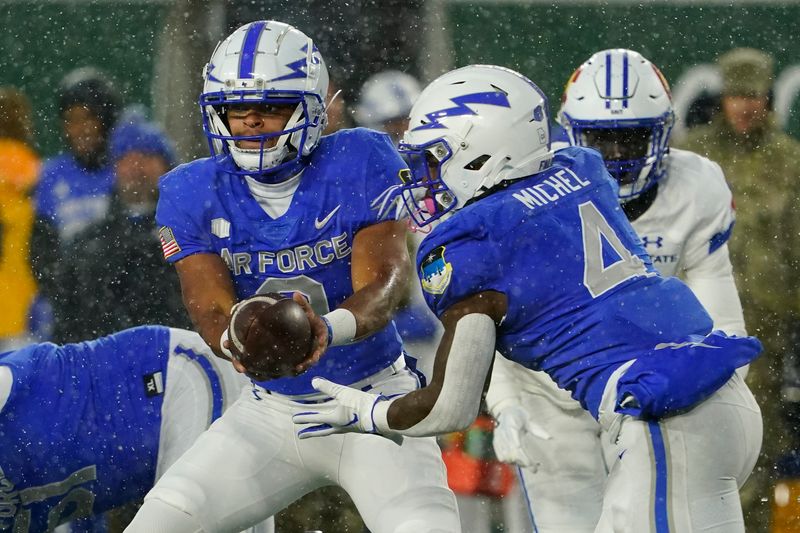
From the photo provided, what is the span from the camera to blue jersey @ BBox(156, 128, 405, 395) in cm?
376

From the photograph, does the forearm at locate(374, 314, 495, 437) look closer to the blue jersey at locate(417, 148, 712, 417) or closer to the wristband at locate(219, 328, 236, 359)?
the blue jersey at locate(417, 148, 712, 417)

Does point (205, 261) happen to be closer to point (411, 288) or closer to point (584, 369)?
point (584, 369)

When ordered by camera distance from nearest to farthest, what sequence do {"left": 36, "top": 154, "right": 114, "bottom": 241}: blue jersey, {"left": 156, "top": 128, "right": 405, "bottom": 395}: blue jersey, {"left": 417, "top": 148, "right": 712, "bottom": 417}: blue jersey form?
{"left": 417, "top": 148, "right": 712, "bottom": 417}: blue jersey < {"left": 156, "top": 128, "right": 405, "bottom": 395}: blue jersey < {"left": 36, "top": 154, "right": 114, "bottom": 241}: blue jersey

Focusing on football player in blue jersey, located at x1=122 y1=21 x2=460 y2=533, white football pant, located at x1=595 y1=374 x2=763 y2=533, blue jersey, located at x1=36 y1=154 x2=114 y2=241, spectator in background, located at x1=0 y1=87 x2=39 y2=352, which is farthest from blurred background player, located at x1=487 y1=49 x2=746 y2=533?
spectator in background, located at x1=0 y1=87 x2=39 y2=352

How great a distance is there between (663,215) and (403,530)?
1.68 meters

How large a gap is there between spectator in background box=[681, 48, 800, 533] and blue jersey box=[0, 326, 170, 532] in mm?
2511

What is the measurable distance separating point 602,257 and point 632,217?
4.52 feet

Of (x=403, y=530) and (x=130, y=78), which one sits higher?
(x=130, y=78)

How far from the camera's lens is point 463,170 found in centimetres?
346

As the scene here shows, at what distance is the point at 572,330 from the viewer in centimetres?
324

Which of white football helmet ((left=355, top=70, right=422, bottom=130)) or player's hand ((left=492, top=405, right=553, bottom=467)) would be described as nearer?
player's hand ((left=492, top=405, right=553, bottom=467))

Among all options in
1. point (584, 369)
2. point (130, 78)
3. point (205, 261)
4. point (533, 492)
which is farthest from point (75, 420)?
point (130, 78)

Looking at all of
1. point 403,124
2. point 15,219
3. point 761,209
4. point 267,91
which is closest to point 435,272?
point 267,91

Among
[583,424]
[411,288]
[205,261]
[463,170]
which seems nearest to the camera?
[463,170]
